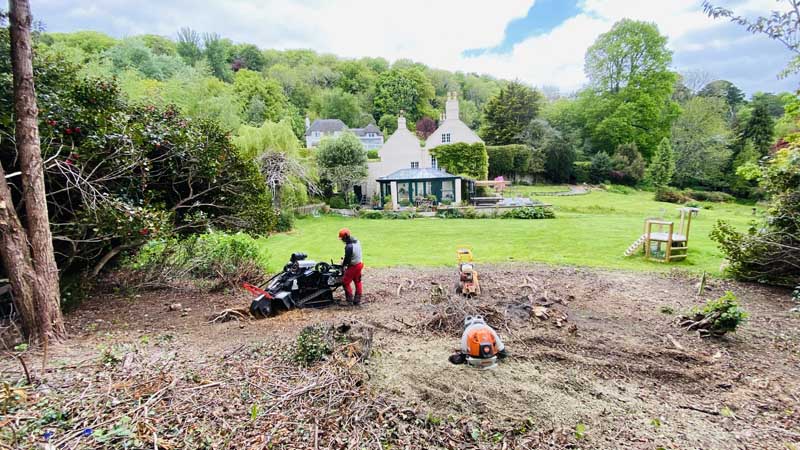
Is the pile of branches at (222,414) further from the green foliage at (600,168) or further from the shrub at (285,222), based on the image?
the green foliage at (600,168)

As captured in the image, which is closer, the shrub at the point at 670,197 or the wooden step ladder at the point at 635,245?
the wooden step ladder at the point at 635,245

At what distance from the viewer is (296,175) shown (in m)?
20.1

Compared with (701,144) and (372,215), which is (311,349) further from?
(701,144)

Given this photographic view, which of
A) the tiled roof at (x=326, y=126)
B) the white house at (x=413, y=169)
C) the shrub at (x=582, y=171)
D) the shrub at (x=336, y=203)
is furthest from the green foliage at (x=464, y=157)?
the tiled roof at (x=326, y=126)

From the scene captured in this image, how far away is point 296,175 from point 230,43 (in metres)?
82.5

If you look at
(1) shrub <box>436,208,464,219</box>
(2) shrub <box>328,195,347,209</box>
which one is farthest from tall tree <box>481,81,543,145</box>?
(2) shrub <box>328,195,347,209</box>

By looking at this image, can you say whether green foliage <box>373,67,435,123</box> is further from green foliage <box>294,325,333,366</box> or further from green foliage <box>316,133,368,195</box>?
green foliage <box>294,325,333,366</box>

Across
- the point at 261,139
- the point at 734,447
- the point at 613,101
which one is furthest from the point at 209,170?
the point at 613,101

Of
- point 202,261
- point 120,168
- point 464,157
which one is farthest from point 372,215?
point 120,168

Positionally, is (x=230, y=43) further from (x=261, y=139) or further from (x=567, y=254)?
(x=567, y=254)

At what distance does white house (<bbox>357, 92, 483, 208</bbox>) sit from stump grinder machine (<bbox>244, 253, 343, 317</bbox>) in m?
18.5

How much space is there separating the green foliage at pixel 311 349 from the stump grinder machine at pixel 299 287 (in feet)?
6.72

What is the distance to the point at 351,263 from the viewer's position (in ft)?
21.5

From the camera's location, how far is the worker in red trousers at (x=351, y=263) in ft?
21.3
